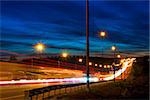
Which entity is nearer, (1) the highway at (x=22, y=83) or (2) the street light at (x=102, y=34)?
(1) the highway at (x=22, y=83)

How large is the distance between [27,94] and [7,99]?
5110 mm

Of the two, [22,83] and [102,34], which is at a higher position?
Result: [102,34]

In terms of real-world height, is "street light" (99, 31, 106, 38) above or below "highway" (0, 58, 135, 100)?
above

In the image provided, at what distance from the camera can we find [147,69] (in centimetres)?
4400

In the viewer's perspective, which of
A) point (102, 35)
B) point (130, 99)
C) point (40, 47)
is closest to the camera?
point (130, 99)

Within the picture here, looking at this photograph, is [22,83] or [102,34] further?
[22,83]

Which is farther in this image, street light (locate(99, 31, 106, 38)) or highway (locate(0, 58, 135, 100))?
street light (locate(99, 31, 106, 38))

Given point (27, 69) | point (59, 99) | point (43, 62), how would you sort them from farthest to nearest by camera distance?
point (43, 62), point (27, 69), point (59, 99)

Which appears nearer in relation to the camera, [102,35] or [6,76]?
[102,35]

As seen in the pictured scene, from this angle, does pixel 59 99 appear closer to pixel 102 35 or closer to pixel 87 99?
pixel 87 99

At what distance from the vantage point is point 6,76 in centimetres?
7131

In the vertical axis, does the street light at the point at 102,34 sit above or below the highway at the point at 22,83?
above

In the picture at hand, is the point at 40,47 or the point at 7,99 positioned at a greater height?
the point at 40,47

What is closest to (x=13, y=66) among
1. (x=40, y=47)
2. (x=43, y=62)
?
(x=40, y=47)
